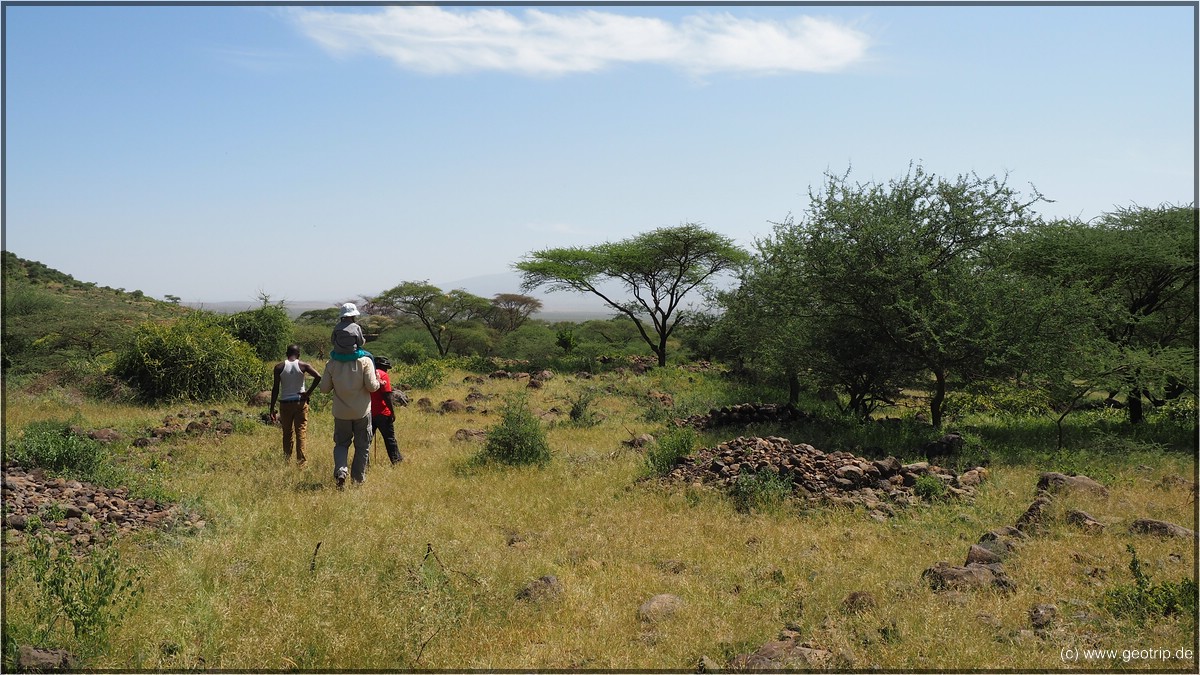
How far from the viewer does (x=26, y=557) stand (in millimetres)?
4918

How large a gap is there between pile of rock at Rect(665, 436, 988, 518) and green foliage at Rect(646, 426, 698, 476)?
13cm

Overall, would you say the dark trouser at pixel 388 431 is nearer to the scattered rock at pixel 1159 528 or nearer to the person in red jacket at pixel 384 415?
the person in red jacket at pixel 384 415

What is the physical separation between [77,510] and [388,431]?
369 cm

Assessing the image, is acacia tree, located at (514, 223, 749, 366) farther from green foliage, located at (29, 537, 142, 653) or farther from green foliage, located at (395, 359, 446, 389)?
green foliage, located at (29, 537, 142, 653)

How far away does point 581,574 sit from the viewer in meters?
5.59

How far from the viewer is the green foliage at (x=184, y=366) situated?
48.7ft

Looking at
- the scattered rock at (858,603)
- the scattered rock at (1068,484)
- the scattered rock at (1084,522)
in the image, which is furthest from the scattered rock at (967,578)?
the scattered rock at (1068,484)

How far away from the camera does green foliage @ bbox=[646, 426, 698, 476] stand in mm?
9125

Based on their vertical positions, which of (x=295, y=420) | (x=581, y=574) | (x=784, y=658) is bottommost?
(x=581, y=574)

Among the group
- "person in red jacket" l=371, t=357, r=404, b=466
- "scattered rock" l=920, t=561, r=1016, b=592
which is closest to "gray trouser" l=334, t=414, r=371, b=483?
"person in red jacket" l=371, t=357, r=404, b=466

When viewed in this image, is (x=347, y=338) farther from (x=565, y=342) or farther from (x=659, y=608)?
(x=565, y=342)

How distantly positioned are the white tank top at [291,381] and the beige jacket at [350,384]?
1630 millimetres

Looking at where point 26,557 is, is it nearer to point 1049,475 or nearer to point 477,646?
point 477,646

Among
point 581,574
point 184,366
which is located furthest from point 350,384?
point 184,366
